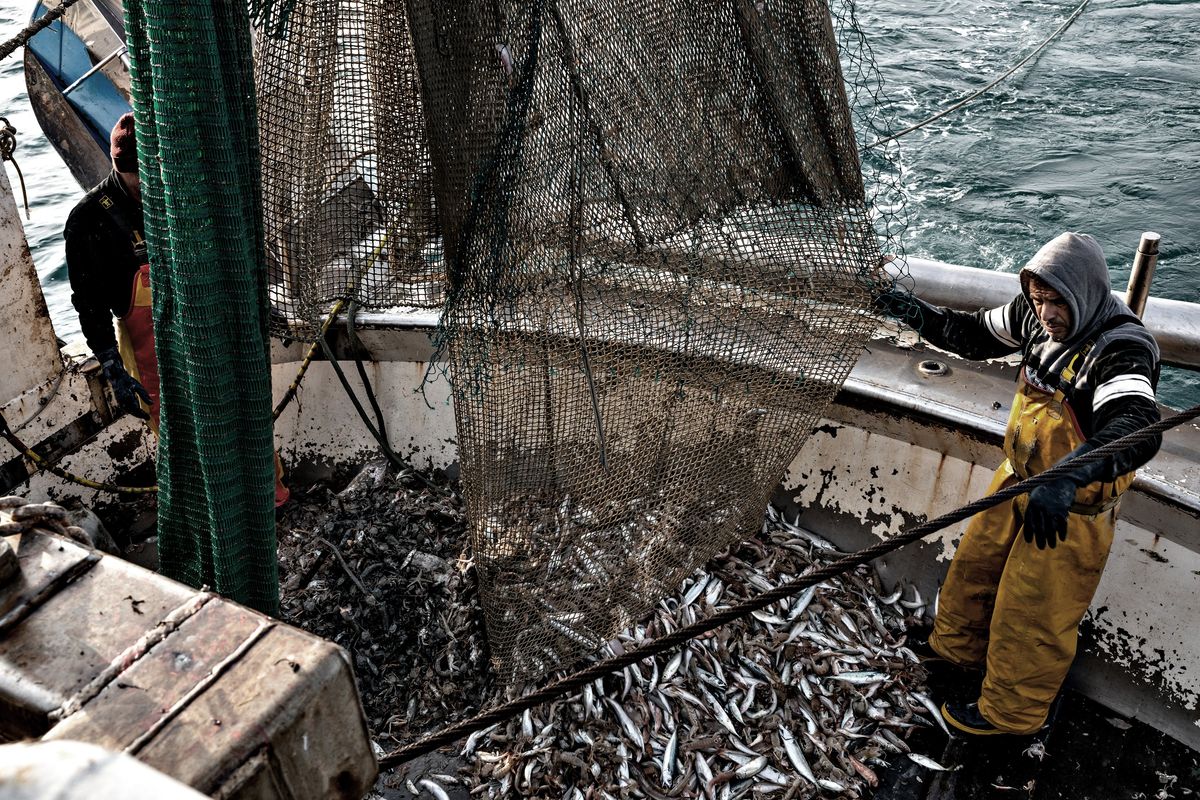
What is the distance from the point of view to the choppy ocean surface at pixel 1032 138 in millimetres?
9898

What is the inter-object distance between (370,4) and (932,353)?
11.1ft

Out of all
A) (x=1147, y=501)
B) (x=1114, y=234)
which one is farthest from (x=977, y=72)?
(x=1147, y=501)

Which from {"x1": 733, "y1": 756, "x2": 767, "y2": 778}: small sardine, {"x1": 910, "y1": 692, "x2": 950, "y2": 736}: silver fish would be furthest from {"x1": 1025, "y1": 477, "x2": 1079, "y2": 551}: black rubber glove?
{"x1": 733, "y1": 756, "x2": 767, "y2": 778}: small sardine

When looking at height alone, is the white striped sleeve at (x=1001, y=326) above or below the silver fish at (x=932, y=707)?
above

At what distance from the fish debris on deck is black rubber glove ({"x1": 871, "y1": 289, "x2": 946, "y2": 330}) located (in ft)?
4.38

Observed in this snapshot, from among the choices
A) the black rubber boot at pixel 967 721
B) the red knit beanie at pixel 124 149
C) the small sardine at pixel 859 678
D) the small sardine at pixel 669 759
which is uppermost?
the red knit beanie at pixel 124 149

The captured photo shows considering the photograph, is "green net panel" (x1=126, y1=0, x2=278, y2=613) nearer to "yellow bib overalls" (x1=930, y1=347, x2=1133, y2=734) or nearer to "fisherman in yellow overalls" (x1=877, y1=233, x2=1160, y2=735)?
"fisherman in yellow overalls" (x1=877, y1=233, x2=1160, y2=735)

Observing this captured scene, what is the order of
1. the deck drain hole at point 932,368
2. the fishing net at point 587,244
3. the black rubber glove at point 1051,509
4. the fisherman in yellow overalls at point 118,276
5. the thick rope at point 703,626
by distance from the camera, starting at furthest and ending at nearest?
the deck drain hole at point 932,368
the fisherman in yellow overalls at point 118,276
the black rubber glove at point 1051,509
the fishing net at point 587,244
the thick rope at point 703,626

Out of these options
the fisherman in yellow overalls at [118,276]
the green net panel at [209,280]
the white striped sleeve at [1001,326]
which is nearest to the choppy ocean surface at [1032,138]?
the white striped sleeve at [1001,326]

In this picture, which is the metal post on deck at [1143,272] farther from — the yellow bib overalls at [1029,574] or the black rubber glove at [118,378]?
the black rubber glove at [118,378]

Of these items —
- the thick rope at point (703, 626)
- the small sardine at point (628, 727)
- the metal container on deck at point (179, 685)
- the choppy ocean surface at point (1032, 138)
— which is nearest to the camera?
the metal container on deck at point (179, 685)

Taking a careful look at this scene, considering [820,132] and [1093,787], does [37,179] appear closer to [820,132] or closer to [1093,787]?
[820,132]

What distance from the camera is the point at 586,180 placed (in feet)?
10.1

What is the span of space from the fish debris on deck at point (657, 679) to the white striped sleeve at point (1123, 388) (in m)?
1.66
